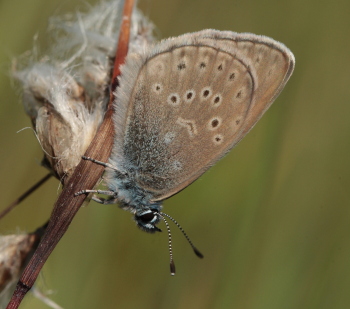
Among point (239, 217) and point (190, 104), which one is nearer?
point (190, 104)

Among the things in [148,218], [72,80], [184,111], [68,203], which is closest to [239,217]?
[148,218]

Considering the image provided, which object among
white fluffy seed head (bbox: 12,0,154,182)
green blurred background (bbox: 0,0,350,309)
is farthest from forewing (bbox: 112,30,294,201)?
green blurred background (bbox: 0,0,350,309)

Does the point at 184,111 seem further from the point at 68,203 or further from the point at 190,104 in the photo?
the point at 68,203

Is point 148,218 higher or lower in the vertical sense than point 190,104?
lower

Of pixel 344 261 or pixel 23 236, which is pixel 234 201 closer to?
pixel 344 261

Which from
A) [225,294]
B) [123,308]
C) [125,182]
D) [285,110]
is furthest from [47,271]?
[285,110]

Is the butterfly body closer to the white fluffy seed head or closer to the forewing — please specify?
the forewing
